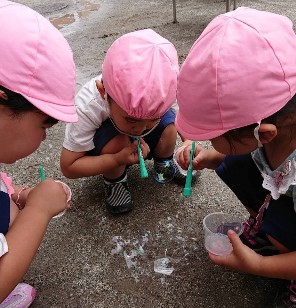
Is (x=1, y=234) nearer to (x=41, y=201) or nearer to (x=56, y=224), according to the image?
(x=41, y=201)

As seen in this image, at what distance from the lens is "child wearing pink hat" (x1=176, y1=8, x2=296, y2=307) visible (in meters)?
0.94

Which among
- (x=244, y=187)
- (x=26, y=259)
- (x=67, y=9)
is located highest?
(x=26, y=259)

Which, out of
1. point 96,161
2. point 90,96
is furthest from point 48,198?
point 90,96

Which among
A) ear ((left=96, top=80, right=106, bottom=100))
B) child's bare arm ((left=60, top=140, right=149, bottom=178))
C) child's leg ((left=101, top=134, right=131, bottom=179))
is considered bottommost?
child's bare arm ((left=60, top=140, right=149, bottom=178))

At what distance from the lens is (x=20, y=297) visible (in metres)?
1.28

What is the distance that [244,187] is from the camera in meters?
1.37

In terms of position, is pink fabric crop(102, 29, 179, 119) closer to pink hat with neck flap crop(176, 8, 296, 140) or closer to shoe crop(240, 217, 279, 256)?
pink hat with neck flap crop(176, 8, 296, 140)

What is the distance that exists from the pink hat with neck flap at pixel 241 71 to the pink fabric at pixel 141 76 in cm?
34

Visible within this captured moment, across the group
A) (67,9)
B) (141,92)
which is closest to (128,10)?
(67,9)

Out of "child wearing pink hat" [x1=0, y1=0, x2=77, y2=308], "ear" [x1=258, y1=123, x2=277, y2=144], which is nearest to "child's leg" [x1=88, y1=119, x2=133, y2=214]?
"child wearing pink hat" [x1=0, y1=0, x2=77, y2=308]

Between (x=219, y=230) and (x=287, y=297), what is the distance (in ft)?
1.01

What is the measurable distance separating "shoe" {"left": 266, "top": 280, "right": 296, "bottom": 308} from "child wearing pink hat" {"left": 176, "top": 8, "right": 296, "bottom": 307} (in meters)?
0.12

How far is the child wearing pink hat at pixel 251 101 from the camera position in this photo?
937 mm

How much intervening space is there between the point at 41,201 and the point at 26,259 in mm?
172
